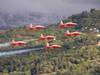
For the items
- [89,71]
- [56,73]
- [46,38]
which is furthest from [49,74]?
[46,38]

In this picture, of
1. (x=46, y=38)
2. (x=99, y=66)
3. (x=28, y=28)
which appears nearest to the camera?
(x=28, y=28)

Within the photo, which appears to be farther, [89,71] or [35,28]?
[89,71]

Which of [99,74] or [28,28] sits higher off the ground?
[28,28]

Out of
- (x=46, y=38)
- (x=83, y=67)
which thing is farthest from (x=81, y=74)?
(x=46, y=38)

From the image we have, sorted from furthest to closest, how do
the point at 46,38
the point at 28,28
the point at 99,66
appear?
the point at 99,66 < the point at 46,38 < the point at 28,28

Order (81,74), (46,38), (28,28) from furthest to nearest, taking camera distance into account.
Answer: (81,74), (46,38), (28,28)

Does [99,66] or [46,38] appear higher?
[46,38]

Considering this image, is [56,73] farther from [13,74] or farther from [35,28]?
[35,28]

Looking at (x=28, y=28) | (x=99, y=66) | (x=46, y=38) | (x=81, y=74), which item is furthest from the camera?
(x=99, y=66)

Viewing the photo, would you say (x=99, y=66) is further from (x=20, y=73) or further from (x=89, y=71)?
(x=20, y=73)
